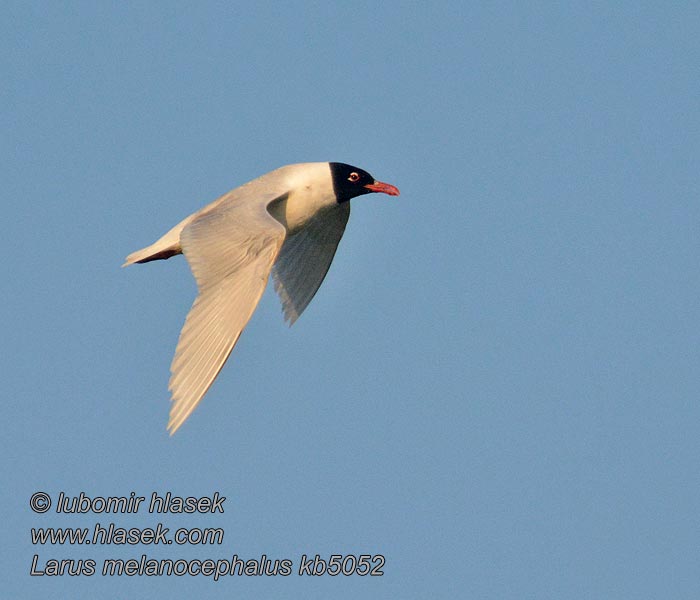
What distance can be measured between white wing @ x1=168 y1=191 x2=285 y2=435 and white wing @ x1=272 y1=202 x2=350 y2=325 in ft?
6.07

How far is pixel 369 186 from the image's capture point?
15531 millimetres

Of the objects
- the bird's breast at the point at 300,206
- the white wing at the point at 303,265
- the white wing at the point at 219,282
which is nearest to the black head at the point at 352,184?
the bird's breast at the point at 300,206

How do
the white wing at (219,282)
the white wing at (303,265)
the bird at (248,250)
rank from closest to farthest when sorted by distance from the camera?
the white wing at (219,282) < the bird at (248,250) < the white wing at (303,265)

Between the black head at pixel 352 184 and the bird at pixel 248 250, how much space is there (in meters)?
0.01

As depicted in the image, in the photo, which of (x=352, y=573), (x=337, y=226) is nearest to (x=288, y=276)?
(x=337, y=226)

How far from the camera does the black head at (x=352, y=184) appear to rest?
1527cm

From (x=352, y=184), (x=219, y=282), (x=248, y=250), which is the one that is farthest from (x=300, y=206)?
(x=219, y=282)

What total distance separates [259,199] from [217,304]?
242cm

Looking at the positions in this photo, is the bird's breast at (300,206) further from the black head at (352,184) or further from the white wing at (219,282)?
the white wing at (219,282)

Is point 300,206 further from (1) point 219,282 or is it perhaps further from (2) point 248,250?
(1) point 219,282

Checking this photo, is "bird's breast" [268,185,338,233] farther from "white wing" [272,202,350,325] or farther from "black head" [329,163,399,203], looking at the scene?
"white wing" [272,202,350,325]

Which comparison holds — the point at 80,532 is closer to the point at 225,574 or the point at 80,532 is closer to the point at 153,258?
the point at 225,574

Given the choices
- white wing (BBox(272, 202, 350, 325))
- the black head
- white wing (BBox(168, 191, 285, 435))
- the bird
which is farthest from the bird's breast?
white wing (BBox(272, 202, 350, 325))

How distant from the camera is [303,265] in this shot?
16.0m
